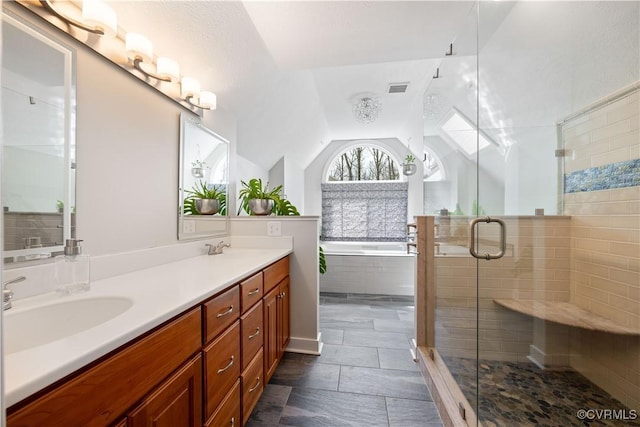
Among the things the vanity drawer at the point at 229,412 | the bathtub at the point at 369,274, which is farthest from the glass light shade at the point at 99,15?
the bathtub at the point at 369,274

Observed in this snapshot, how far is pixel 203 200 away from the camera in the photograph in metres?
1.89

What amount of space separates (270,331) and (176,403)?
863mm

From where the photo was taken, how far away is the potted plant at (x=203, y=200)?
5.78ft

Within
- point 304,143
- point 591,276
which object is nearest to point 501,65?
point 591,276

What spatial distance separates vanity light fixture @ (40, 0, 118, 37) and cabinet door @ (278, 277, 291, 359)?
5.31 ft

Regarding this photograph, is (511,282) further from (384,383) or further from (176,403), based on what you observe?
(176,403)

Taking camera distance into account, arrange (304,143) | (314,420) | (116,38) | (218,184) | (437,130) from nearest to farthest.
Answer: (116,38), (314,420), (218,184), (437,130), (304,143)

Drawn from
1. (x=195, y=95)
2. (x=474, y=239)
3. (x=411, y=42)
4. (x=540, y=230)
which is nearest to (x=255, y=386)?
(x=474, y=239)

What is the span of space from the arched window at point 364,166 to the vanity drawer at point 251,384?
13.4 ft

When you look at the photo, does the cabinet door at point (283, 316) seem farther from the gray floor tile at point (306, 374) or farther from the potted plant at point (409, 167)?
the potted plant at point (409, 167)

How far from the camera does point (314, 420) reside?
1.43 metres

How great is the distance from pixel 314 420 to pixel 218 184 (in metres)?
1.72

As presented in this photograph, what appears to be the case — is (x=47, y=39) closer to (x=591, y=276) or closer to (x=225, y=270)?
(x=225, y=270)

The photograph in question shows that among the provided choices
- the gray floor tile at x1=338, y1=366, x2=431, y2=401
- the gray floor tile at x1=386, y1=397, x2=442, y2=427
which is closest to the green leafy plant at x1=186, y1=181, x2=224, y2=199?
the gray floor tile at x1=338, y1=366, x2=431, y2=401
